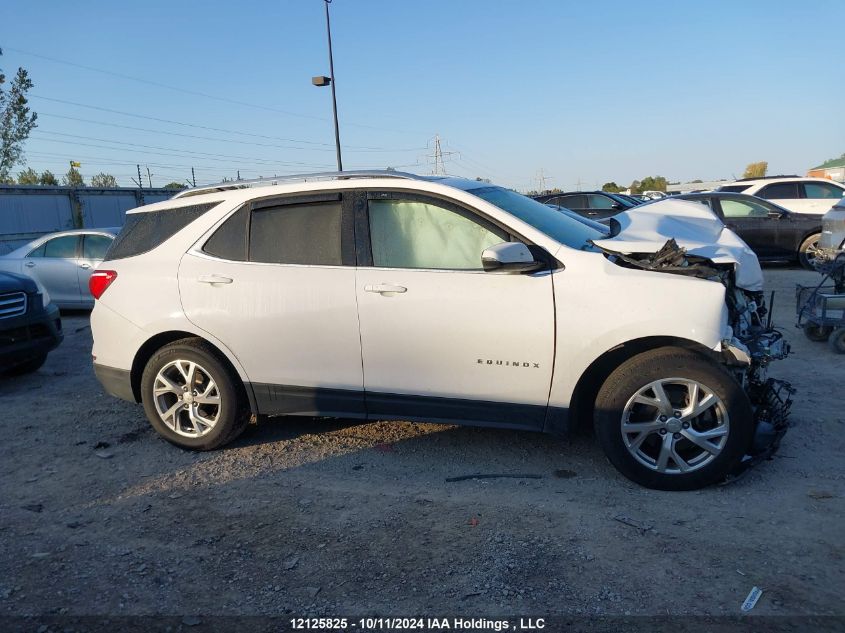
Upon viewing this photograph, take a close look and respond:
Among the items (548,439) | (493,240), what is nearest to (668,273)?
(493,240)

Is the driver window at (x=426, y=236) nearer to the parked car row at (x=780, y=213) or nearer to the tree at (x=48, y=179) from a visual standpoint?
the parked car row at (x=780, y=213)

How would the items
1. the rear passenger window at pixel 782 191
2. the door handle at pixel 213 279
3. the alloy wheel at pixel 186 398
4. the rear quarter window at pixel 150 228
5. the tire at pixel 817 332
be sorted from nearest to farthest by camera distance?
1. the door handle at pixel 213 279
2. the alloy wheel at pixel 186 398
3. the rear quarter window at pixel 150 228
4. the tire at pixel 817 332
5. the rear passenger window at pixel 782 191

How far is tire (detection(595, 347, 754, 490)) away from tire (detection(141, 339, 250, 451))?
2452 millimetres

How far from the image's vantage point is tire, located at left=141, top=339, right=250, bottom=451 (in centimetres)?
452

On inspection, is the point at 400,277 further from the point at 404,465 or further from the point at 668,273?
the point at 668,273

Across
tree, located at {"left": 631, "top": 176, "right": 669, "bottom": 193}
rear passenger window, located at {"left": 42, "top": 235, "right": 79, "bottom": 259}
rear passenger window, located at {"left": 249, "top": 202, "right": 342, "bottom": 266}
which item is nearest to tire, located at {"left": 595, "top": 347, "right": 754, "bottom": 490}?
rear passenger window, located at {"left": 249, "top": 202, "right": 342, "bottom": 266}

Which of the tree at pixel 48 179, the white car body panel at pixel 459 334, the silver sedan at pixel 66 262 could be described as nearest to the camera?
the white car body panel at pixel 459 334

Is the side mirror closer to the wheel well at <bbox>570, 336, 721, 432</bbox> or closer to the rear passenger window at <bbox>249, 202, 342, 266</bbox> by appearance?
the wheel well at <bbox>570, 336, 721, 432</bbox>

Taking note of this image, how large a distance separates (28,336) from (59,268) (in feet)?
15.3

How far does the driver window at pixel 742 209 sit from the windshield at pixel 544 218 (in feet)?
31.3

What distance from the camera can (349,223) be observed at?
14.1 feet

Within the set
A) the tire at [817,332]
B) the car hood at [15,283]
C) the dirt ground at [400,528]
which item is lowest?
the dirt ground at [400,528]

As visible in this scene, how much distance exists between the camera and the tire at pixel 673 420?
3588 mm

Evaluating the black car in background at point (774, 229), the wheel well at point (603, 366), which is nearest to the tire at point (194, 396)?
the wheel well at point (603, 366)
